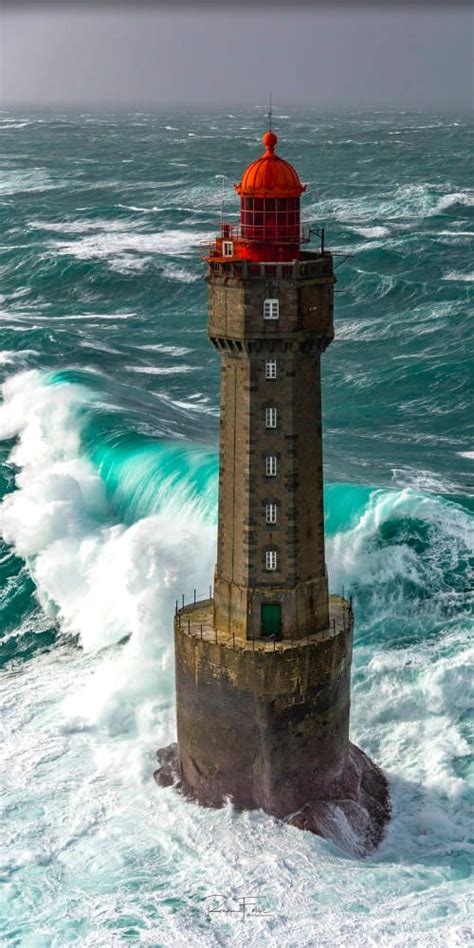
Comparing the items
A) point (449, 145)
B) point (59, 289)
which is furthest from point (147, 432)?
point (449, 145)

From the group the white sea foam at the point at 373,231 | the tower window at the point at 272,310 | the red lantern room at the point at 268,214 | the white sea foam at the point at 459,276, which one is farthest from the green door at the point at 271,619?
the white sea foam at the point at 373,231

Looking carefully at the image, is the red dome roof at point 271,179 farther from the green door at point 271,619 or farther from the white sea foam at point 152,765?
the white sea foam at point 152,765

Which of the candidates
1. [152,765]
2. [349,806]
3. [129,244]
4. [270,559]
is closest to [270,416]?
[270,559]

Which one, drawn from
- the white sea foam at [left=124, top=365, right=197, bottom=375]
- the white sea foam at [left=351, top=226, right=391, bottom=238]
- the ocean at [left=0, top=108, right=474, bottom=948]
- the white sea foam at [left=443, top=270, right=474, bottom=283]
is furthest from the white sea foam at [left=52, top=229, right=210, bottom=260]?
the white sea foam at [left=124, top=365, right=197, bottom=375]

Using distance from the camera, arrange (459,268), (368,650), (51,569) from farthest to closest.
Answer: (459,268) < (51,569) < (368,650)

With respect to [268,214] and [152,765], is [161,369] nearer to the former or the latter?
[152,765]

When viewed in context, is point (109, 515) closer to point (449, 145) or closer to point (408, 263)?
point (408, 263)
